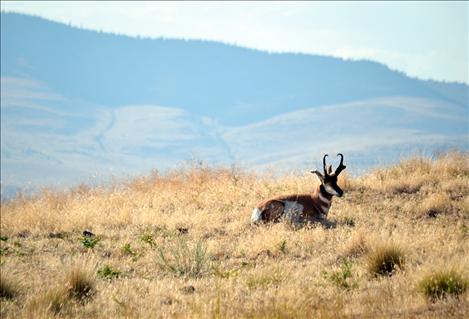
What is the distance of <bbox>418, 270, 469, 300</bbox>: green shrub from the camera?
10242mm

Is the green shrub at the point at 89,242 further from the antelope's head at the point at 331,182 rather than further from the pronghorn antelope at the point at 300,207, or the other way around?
the antelope's head at the point at 331,182

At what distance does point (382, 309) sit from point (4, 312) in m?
4.71

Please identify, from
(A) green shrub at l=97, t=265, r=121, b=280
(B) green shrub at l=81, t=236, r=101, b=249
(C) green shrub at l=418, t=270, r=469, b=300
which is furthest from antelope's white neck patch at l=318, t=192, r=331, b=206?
(C) green shrub at l=418, t=270, r=469, b=300

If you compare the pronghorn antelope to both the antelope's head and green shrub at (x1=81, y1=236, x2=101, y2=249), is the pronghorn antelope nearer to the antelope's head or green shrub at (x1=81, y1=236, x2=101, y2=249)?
the antelope's head

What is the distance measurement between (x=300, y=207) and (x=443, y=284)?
6.77 metres

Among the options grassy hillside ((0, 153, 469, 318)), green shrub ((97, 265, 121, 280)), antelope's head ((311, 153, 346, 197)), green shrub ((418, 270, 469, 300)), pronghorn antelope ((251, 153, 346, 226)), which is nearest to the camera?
green shrub ((418, 270, 469, 300))

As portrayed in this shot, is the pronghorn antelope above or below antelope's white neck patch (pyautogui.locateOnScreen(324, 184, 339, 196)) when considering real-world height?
below

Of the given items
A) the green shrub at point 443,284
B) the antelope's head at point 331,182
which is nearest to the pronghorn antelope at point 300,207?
the antelope's head at point 331,182

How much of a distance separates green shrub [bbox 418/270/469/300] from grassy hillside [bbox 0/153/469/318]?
16mm

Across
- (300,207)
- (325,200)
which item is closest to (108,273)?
(300,207)

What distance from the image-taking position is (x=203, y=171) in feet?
76.5

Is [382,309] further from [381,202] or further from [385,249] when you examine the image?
[381,202]

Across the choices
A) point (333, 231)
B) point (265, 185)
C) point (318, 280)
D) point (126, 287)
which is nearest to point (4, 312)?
point (126, 287)

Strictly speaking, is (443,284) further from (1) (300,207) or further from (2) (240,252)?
(1) (300,207)
